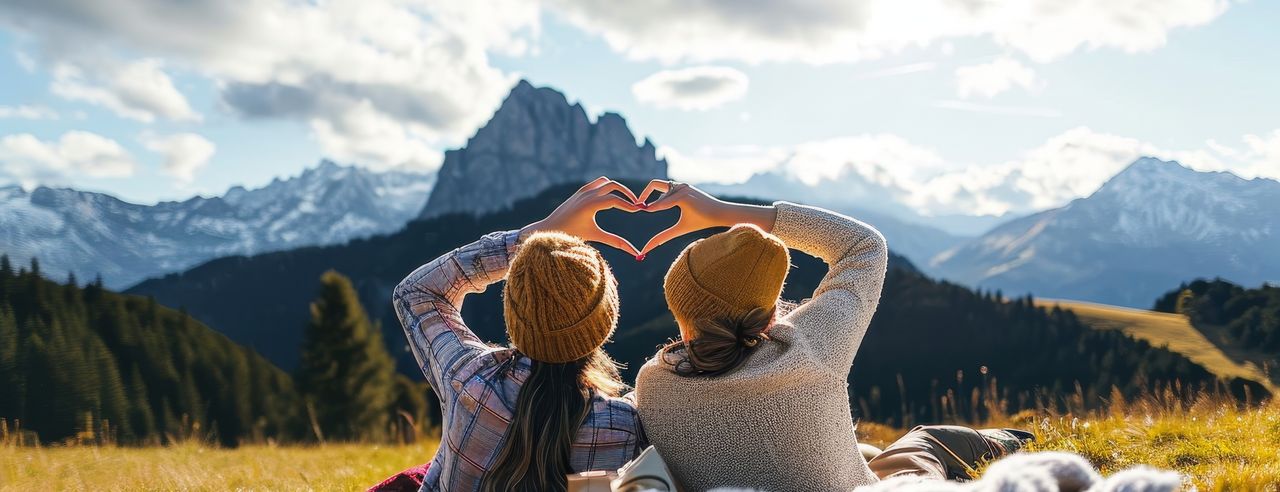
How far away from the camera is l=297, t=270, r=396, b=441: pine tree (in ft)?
158

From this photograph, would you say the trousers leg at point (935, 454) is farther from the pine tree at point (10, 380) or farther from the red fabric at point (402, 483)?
the pine tree at point (10, 380)

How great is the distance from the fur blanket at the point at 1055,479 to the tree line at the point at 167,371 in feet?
97.8

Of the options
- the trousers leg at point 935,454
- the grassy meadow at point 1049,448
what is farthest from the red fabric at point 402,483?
the trousers leg at point 935,454

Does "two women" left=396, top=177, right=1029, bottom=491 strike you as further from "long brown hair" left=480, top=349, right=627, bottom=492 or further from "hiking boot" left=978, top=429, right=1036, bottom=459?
"hiking boot" left=978, top=429, right=1036, bottom=459

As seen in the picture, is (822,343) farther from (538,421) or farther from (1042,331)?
(1042,331)

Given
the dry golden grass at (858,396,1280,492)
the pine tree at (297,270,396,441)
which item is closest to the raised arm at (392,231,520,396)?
the dry golden grass at (858,396,1280,492)

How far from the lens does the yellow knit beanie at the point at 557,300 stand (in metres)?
3.21

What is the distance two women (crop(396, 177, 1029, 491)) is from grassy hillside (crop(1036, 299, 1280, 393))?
64.3 metres

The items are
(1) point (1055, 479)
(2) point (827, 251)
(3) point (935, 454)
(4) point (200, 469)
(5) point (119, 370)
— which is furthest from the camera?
(5) point (119, 370)

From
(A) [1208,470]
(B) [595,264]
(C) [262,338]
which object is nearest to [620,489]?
(B) [595,264]

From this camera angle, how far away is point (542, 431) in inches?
135

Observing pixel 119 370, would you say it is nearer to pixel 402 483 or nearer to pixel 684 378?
pixel 402 483

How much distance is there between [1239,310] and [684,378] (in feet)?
288

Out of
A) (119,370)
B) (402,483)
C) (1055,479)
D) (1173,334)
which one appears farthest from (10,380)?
(1173,334)
